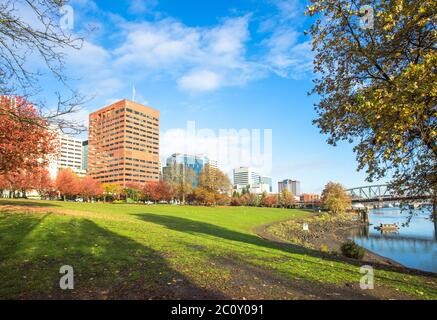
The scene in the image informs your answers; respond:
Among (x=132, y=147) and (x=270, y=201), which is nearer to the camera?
(x=270, y=201)

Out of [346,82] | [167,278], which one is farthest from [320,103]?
[167,278]

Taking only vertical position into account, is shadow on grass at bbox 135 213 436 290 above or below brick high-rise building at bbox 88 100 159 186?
below

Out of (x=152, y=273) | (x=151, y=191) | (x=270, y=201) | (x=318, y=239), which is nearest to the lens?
(x=152, y=273)

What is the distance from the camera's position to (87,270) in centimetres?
805

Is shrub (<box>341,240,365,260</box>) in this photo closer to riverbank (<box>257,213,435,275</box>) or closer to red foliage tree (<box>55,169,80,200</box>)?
riverbank (<box>257,213,435,275</box>)

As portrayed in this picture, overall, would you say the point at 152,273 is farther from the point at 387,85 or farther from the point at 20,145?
the point at 20,145

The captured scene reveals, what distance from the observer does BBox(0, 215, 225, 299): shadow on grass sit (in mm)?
6305

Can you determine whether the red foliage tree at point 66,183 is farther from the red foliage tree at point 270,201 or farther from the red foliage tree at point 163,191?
the red foliage tree at point 270,201

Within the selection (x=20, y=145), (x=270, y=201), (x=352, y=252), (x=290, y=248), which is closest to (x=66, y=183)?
(x=20, y=145)

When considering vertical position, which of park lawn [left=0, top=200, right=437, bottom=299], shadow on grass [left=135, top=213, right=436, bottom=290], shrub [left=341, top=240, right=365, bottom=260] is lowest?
shrub [left=341, top=240, right=365, bottom=260]

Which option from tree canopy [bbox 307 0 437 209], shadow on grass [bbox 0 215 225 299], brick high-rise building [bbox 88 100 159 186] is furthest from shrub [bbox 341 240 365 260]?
brick high-rise building [bbox 88 100 159 186]

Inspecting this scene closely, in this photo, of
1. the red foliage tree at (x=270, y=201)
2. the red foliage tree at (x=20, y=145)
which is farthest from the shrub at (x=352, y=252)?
the red foliage tree at (x=270, y=201)

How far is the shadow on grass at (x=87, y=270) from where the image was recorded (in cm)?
630

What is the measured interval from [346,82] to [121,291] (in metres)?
10.8
